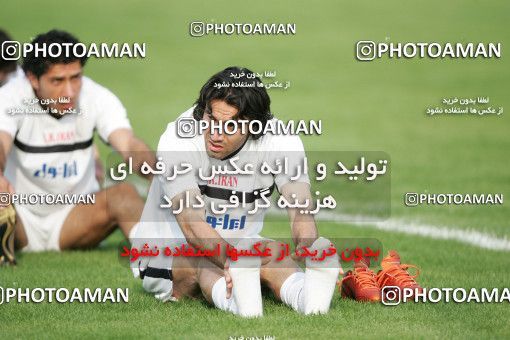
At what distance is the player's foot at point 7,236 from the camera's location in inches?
353

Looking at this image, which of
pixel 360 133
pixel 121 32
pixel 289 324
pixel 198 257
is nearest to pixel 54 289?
pixel 198 257

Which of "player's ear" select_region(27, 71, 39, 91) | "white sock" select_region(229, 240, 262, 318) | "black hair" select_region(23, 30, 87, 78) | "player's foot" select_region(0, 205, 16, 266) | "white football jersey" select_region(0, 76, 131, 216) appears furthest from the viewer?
"white football jersey" select_region(0, 76, 131, 216)

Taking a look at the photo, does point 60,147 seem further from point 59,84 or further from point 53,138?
point 59,84

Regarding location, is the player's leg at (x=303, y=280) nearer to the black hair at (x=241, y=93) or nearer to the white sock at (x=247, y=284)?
the white sock at (x=247, y=284)

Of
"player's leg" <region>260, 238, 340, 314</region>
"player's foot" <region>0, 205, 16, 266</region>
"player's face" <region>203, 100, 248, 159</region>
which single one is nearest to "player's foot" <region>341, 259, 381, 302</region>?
"player's leg" <region>260, 238, 340, 314</region>

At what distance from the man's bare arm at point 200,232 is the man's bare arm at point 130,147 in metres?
2.30

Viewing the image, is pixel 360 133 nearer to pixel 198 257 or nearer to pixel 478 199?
pixel 478 199

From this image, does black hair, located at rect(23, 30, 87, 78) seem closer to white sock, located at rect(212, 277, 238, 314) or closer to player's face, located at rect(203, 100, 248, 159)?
player's face, located at rect(203, 100, 248, 159)

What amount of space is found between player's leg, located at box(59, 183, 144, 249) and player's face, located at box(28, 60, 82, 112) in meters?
0.91

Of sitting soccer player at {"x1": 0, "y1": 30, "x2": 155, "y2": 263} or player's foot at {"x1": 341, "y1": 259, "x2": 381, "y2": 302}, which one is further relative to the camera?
sitting soccer player at {"x1": 0, "y1": 30, "x2": 155, "y2": 263}

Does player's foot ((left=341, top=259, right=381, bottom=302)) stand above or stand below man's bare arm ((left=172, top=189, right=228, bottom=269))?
below

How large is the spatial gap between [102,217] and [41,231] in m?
0.64

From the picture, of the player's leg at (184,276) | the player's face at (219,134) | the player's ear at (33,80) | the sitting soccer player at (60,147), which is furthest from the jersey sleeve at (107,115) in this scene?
the player's face at (219,134)

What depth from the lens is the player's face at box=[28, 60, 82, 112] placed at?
9500 millimetres
